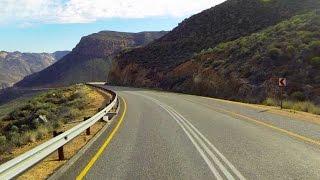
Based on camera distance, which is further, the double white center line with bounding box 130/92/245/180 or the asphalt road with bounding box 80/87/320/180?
the asphalt road with bounding box 80/87/320/180

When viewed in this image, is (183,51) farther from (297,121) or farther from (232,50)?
(297,121)


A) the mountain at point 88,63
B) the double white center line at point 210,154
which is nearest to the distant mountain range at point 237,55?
the double white center line at point 210,154

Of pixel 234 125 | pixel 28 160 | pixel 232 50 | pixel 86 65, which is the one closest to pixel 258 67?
pixel 232 50

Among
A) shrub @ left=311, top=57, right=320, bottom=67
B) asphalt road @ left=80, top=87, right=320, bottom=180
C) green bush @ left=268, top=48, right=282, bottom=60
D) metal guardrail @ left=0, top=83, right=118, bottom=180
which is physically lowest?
asphalt road @ left=80, top=87, right=320, bottom=180

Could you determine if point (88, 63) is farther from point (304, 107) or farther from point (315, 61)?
point (304, 107)

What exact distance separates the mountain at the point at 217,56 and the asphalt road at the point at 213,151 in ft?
57.3

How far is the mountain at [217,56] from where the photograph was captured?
41281 mm

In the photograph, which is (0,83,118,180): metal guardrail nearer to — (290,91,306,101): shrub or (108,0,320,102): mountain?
(290,91,306,101): shrub

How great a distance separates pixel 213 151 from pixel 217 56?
44651 mm

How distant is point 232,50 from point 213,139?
41.6m

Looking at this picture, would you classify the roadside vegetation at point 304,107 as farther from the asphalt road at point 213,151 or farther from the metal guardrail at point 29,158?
the metal guardrail at point 29,158

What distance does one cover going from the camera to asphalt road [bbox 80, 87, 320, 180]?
9.04 metres

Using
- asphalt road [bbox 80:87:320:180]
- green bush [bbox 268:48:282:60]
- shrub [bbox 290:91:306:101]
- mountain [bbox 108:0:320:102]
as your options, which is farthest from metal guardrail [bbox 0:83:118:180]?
green bush [bbox 268:48:282:60]

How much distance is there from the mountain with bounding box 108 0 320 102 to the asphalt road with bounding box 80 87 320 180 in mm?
17458
